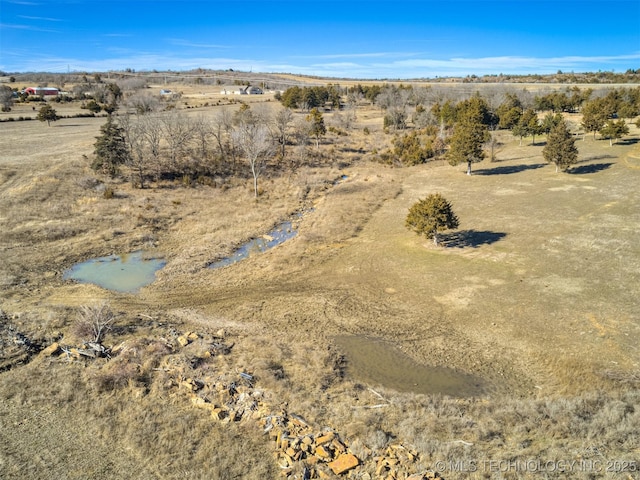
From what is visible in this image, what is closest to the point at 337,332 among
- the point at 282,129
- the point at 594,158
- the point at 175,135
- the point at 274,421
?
the point at 274,421

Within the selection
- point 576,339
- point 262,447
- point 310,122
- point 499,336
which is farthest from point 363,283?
point 310,122

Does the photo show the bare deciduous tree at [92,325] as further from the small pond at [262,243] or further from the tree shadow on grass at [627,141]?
the tree shadow on grass at [627,141]

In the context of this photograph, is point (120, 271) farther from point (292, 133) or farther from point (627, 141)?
point (627, 141)

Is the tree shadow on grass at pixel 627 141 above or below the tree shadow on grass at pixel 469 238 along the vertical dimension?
above

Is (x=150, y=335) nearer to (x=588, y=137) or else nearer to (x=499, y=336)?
(x=499, y=336)

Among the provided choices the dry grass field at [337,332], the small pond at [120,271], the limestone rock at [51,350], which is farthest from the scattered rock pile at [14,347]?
the small pond at [120,271]

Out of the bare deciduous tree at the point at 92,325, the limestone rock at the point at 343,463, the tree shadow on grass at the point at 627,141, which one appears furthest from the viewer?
the tree shadow on grass at the point at 627,141
